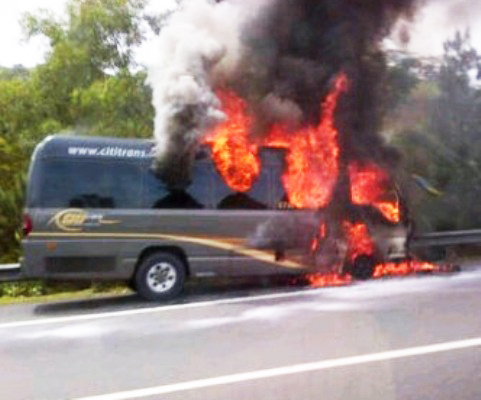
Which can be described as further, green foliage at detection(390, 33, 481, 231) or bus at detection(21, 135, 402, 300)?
green foliage at detection(390, 33, 481, 231)

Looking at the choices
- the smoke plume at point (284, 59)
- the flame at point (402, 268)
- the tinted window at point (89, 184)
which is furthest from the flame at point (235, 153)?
the flame at point (402, 268)

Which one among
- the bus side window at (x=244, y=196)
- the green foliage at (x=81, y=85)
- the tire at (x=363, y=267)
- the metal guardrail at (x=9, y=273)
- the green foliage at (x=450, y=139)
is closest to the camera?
the bus side window at (x=244, y=196)

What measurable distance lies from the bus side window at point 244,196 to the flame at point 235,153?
0.22 ft

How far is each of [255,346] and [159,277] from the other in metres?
3.55

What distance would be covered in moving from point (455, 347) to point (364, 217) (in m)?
5.06

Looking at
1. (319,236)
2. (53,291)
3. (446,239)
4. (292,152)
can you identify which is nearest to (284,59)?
(292,152)

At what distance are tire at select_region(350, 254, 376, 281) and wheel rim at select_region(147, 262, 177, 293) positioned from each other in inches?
107

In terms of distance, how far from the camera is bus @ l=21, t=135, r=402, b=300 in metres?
10.2

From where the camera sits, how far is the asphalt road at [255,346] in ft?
19.4

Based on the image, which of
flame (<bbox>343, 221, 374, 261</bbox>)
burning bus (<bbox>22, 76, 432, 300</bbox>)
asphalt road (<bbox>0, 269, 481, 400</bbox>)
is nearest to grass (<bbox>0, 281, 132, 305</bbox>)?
asphalt road (<bbox>0, 269, 481, 400</bbox>)

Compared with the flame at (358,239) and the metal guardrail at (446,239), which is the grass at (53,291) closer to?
the flame at (358,239)

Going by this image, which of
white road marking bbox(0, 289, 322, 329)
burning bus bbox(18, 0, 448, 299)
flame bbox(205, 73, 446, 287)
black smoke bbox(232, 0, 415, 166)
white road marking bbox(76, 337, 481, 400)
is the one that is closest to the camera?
white road marking bbox(76, 337, 481, 400)

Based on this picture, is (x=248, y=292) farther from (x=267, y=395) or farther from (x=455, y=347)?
(x=267, y=395)

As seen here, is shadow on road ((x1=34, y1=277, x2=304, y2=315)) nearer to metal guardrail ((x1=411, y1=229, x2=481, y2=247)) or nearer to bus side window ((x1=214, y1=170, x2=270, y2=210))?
bus side window ((x1=214, y1=170, x2=270, y2=210))
